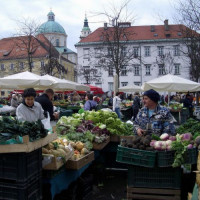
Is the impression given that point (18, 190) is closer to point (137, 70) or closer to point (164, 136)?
point (164, 136)

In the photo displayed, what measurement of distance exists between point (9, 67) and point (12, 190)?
63.7m

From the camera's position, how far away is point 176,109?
1559 cm

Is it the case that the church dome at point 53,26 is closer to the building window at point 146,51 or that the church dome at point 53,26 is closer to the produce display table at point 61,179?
the building window at point 146,51

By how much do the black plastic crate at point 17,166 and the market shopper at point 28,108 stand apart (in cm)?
173

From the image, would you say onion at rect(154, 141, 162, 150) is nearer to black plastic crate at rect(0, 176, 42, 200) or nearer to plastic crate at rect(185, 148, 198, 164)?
plastic crate at rect(185, 148, 198, 164)

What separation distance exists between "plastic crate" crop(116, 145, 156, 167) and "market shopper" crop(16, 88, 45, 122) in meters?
1.93

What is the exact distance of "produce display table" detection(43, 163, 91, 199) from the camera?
13.3ft

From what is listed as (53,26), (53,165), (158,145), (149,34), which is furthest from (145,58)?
(53,165)

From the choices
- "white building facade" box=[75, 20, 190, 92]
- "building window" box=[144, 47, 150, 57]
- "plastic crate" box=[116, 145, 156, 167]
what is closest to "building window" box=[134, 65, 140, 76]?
"white building facade" box=[75, 20, 190, 92]

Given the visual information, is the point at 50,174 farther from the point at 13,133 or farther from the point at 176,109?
the point at 176,109

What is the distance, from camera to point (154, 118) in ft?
16.5

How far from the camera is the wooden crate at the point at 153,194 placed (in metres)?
4.25

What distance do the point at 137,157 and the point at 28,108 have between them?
2.32 m

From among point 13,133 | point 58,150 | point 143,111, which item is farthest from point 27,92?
point 143,111
